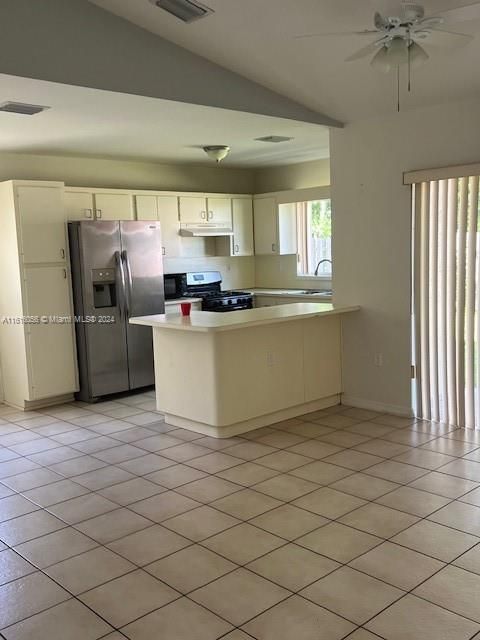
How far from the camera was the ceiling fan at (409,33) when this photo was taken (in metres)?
2.87

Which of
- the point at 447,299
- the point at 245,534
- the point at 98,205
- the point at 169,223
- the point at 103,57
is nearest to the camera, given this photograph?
the point at 245,534

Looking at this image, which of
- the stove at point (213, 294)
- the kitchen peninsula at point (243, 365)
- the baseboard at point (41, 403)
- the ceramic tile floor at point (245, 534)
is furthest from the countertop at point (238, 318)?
the stove at point (213, 294)

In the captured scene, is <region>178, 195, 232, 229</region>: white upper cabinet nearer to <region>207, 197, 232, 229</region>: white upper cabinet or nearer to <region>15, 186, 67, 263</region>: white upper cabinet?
<region>207, 197, 232, 229</region>: white upper cabinet

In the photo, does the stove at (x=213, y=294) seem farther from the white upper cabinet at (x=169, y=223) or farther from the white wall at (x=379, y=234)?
the white wall at (x=379, y=234)

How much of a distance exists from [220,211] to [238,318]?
3.03 m

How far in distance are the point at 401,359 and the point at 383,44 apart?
8.98 feet

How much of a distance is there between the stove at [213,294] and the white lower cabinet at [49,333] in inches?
64.9

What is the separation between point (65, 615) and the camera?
8.30 feet

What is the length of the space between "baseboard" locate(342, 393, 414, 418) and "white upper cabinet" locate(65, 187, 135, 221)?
3.03m

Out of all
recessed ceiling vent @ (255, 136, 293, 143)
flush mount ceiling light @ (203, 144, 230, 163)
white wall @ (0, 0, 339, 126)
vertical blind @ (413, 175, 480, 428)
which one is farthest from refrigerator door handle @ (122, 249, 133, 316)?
vertical blind @ (413, 175, 480, 428)

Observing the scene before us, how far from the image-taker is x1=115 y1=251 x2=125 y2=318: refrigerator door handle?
6152 millimetres

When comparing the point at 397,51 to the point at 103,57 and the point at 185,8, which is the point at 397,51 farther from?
the point at 103,57

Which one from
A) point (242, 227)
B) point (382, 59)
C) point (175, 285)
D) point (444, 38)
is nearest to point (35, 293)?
point (175, 285)

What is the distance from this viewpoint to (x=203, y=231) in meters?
7.29
